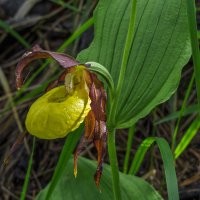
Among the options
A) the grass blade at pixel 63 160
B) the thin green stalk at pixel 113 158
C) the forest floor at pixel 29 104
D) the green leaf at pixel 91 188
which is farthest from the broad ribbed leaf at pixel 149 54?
the forest floor at pixel 29 104

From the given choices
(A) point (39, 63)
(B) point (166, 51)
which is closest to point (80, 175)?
(B) point (166, 51)

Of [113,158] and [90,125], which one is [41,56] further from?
[113,158]

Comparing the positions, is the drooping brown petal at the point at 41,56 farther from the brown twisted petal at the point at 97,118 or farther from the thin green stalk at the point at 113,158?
the thin green stalk at the point at 113,158

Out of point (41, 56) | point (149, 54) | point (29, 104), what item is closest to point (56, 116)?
point (41, 56)

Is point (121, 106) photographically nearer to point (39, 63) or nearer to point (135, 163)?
point (135, 163)

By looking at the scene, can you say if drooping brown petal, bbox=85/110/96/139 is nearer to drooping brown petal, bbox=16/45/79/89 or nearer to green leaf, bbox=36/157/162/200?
drooping brown petal, bbox=16/45/79/89
